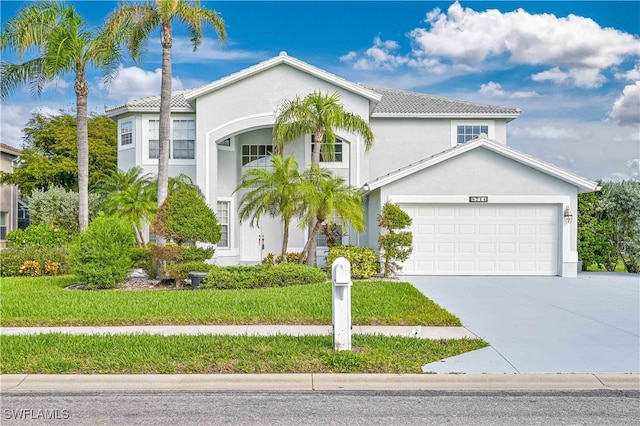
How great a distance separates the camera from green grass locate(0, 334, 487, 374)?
22.2 feet

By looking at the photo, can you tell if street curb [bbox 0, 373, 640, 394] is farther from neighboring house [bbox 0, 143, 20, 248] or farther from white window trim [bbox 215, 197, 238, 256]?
neighboring house [bbox 0, 143, 20, 248]

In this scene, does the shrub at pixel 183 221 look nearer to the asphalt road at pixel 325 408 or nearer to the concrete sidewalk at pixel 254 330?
the concrete sidewalk at pixel 254 330

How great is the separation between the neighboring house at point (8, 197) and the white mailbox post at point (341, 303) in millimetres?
29750

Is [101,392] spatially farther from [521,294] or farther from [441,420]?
[521,294]

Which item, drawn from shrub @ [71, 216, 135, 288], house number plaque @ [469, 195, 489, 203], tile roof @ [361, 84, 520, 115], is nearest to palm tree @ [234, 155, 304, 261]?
shrub @ [71, 216, 135, 288]

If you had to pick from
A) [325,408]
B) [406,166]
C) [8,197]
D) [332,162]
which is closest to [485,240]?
[406,166]

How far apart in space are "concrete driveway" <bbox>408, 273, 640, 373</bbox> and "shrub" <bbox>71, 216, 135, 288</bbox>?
25.9 ft

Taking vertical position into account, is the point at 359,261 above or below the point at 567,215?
below

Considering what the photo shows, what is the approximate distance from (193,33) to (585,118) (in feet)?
48.0

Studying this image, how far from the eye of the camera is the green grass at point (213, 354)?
676 cm

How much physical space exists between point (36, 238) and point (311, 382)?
1693cm

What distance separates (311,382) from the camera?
21.2ft

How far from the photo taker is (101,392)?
6.23 meters

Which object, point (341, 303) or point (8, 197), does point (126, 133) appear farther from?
point (341, 303)
